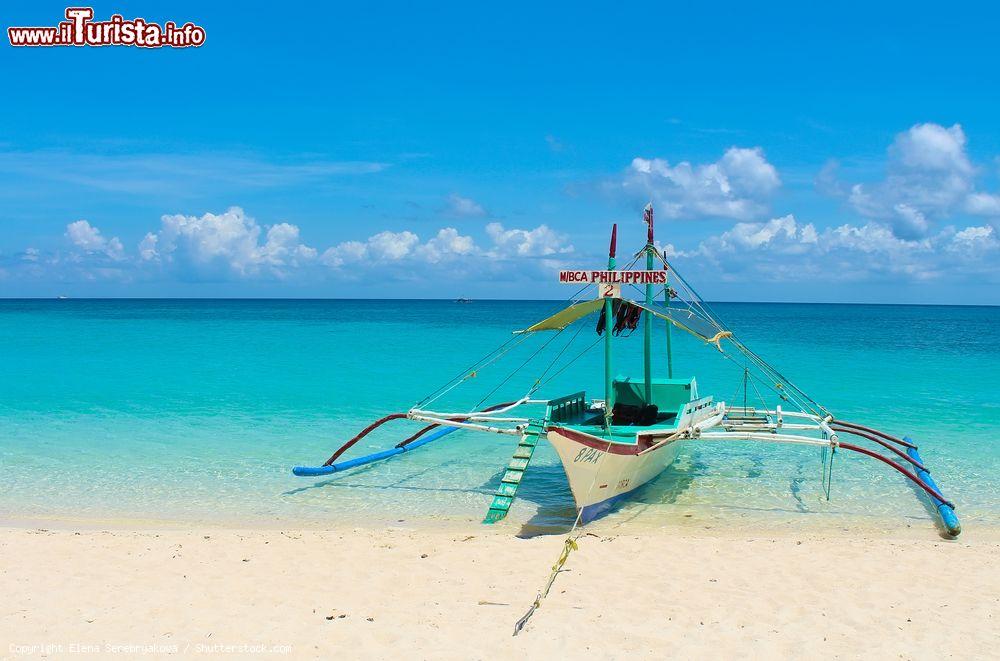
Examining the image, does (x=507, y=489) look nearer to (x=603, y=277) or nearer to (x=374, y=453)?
(x=603, y=277)

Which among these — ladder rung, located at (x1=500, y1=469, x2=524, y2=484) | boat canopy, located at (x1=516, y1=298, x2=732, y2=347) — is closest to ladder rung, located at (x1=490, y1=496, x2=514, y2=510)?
ladder rung, located at (x1=500, y1=469, x2=524, y2=484)

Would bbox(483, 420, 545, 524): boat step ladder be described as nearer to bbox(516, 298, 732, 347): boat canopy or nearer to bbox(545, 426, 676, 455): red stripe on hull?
bbox(545, 426, 676, 455): red stripe on hull

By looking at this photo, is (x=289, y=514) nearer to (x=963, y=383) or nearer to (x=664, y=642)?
(x=664, y=642)

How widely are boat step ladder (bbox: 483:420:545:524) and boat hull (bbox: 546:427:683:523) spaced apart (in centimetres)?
85

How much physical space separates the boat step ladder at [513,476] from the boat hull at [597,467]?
0.85 metres

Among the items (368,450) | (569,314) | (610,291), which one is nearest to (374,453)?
(368,450)

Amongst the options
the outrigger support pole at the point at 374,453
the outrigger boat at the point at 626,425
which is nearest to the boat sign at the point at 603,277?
the outrigger boat at the point at 626,425

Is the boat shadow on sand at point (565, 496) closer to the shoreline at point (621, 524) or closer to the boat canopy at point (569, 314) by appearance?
the shoreline at point (621, 524)

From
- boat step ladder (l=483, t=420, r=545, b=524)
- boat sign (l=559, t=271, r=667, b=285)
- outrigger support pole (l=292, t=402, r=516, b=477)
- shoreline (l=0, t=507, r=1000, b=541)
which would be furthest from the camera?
outrigger support pole (l=292, t=402, r=516, b=477)

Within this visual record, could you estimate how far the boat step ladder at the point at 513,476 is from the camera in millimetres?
11492

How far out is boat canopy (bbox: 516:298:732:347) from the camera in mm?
12641

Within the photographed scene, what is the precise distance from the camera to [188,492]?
44.0 feet

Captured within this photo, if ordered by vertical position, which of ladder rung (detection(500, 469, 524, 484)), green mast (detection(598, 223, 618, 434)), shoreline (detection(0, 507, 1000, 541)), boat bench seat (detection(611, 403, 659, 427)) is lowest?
shoreline (detection(0, 507, 1000, 541))

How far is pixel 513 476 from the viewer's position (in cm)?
1173
